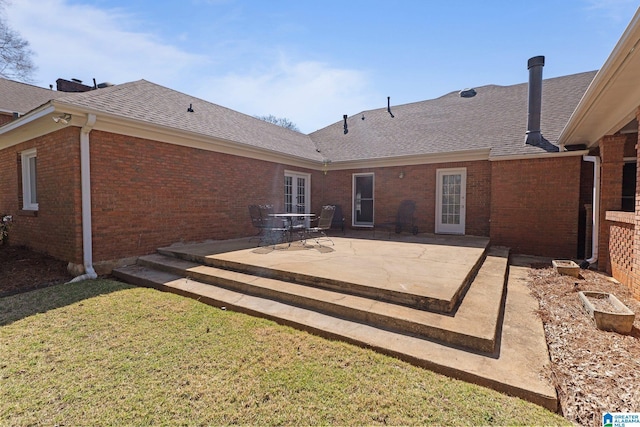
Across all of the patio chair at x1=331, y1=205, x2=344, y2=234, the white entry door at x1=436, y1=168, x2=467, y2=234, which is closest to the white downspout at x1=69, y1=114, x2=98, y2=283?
the patio chair at x1=331, y1=205, x2=344, y2=234

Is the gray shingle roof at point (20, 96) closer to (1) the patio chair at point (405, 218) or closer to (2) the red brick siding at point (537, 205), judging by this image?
(1) the patio chair at point (405, 218)

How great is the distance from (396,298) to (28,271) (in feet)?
24.4

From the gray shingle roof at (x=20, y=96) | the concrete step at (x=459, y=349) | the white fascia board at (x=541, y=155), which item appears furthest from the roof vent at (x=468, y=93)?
the gray shingle roof at (x=20, y=96)

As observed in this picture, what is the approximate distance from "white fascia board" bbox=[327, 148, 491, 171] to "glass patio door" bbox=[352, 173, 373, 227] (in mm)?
611

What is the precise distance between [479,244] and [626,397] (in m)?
6.14

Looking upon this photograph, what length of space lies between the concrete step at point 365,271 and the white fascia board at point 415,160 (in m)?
3.62

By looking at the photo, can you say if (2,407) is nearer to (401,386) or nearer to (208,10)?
(401,386)

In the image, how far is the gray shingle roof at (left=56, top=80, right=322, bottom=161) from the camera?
6.39 m

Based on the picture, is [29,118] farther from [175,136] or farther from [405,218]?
[405,218]

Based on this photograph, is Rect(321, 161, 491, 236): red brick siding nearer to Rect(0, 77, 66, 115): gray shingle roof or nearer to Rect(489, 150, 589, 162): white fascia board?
Rect(489, 150, 589, 162): white fascia board

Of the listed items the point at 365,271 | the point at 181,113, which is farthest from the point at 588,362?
the point at 181,113

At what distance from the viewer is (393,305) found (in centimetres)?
375

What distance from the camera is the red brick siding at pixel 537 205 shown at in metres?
7.82

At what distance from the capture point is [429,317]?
3.40 m
